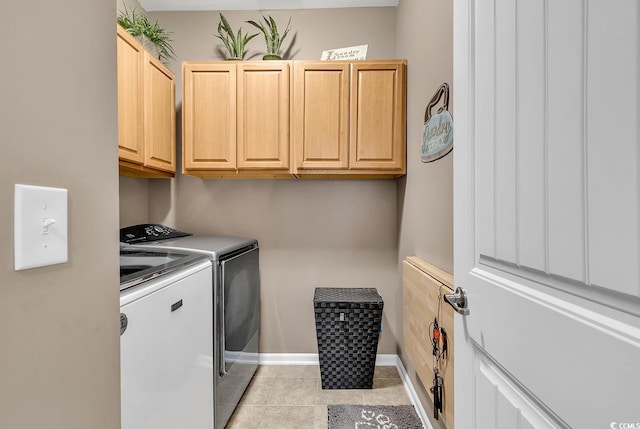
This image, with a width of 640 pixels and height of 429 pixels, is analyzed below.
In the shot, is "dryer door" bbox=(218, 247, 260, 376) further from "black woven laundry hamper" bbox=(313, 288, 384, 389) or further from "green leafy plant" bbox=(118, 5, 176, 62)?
"green leafy plant" bbox=(118, 5, 176, 62)

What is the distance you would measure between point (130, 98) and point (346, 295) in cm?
182

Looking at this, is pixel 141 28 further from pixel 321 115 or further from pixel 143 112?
pixel 321 115

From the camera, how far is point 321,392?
2.09m

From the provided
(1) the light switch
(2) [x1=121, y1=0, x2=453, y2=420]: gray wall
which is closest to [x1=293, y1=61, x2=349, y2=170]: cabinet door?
(2) [x1=121, y1=0, x2=453, y2=420]: gray wall

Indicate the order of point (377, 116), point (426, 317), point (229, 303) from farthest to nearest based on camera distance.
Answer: point (377, 116) → point (229, 303) → point (426, 317)

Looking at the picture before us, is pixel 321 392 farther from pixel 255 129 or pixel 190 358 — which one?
pixel 255 129

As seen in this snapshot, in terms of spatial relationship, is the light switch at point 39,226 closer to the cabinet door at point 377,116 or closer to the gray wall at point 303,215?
the cabinet door at point 377,116

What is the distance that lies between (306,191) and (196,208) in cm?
91

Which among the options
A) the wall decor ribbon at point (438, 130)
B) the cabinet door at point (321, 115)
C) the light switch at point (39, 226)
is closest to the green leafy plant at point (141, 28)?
the cabinet door at point (321, 115)

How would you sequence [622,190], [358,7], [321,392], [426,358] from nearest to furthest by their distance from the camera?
1. [622,190]
2. [426,358]
3. [321,392]
4. [358,7]

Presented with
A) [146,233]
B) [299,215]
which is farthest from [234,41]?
[146,233]

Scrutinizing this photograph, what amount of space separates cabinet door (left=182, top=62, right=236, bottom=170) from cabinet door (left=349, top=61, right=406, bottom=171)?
0.85 meters

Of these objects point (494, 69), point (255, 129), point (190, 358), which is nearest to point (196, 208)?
point (255, 129)

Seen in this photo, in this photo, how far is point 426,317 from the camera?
5.00 feet
